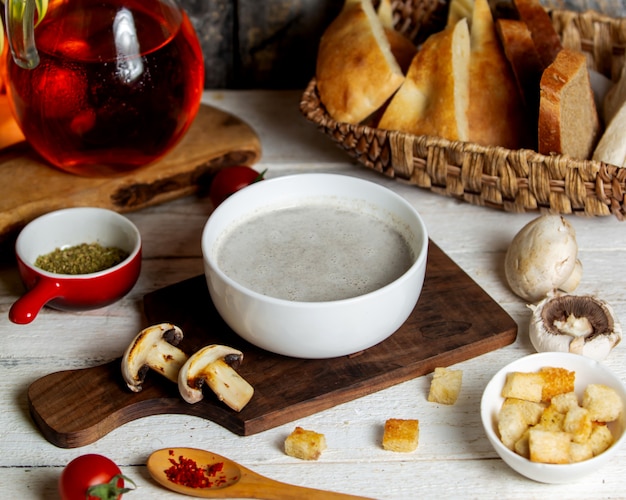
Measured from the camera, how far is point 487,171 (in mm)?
1499

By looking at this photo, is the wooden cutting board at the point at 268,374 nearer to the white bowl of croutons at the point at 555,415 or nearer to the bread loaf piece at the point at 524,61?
the white bowl of croutons at the point at 555,415

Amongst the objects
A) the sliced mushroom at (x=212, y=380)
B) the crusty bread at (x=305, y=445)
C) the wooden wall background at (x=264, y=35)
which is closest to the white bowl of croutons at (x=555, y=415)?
the crusty bread at (x=305, y=445)

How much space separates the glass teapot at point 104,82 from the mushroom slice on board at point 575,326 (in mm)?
751

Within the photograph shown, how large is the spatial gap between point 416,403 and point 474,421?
9 centimetres

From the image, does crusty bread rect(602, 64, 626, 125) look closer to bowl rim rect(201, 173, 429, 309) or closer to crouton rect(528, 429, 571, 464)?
bowl rim rect(201, 173, 429, 309)

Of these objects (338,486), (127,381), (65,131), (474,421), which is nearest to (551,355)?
(474,421)

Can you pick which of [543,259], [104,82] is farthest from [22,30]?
[543,259]

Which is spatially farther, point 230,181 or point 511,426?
point 230,181

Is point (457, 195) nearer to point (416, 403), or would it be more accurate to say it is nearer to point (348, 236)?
point (348, 236)

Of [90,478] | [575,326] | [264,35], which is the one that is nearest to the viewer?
[90,478]

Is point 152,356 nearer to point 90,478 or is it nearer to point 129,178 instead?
point 90,478

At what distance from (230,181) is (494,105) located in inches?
20.3

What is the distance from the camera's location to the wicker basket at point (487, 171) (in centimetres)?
143

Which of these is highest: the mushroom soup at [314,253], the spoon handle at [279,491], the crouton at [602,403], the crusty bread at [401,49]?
the crusty bread at [401,49]
